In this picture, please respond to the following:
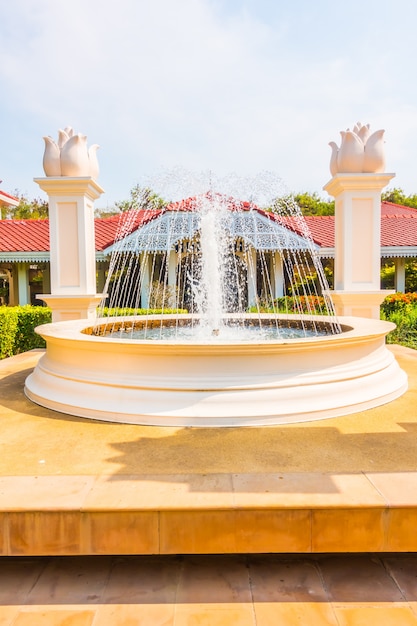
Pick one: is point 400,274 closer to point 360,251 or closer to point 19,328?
point 360,251

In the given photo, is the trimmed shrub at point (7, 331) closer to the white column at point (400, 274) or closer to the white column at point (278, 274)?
the white column at point (278, 274)

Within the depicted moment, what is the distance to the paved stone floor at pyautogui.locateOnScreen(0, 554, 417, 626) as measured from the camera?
2186 mm

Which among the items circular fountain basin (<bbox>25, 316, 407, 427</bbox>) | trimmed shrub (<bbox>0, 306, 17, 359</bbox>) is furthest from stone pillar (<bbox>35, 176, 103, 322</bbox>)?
circular fountain basin (<bbox>25, 316, 407, 427</bbox>)

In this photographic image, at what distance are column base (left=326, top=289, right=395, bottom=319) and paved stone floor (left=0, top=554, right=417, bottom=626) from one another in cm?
648

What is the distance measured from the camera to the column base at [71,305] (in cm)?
866

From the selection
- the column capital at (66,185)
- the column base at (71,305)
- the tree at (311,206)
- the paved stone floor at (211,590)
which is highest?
the tree at (311,206)

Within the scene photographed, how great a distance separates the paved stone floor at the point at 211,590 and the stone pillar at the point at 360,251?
656cm

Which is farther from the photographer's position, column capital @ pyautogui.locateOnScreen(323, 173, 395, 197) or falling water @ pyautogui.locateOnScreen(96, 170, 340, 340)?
falling water @ pyautogui.locateOnScreen(96, 170, 340, 340)

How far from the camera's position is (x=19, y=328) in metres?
9.21

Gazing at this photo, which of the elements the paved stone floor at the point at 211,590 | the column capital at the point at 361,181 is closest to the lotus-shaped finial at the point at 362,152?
the column capital at the point at 361,181

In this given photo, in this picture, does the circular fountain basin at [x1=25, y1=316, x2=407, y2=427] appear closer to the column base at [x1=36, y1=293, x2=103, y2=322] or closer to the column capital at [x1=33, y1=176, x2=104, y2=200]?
the column base at [x1=36, y1=293, x2=103, y2=322]

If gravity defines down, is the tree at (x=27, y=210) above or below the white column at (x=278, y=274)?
above

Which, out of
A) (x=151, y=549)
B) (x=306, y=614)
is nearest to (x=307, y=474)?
(x=306, y=614)

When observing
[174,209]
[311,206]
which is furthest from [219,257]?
[311,206]
